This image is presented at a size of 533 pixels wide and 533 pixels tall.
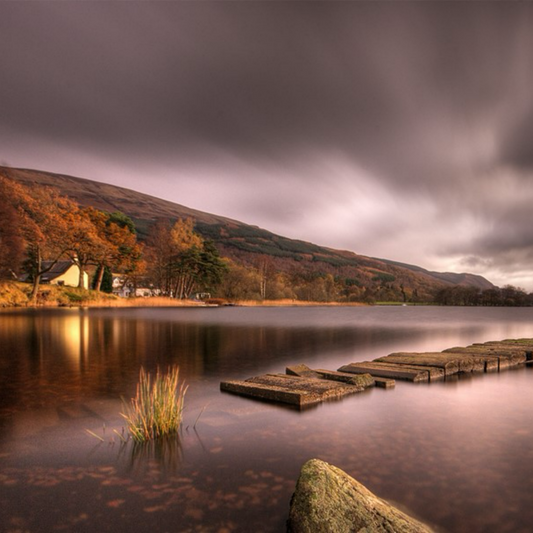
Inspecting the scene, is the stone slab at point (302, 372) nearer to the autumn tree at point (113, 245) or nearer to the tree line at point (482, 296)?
the autumn tree at point (113, 245)

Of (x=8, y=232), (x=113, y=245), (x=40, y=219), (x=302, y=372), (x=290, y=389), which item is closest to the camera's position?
(x=290, y=389)

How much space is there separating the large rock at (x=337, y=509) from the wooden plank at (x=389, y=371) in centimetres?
845

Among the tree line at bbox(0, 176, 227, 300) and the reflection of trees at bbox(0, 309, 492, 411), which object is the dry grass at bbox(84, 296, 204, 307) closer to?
the tree line at bbox(0, 176, 227, 300)

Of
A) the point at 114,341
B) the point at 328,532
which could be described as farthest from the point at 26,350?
the point at 328,532

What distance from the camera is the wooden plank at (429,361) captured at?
12818 mm

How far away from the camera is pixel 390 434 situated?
702 centimetres

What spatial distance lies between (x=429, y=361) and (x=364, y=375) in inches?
151

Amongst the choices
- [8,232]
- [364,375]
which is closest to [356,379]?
[364,375]

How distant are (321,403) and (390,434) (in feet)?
6.78

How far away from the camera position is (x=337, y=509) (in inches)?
145

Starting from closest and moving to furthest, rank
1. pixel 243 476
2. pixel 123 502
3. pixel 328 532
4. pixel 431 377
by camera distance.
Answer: pixel 328 532 < pixel 123 502 < pixel 243 476 < pixel 431 377

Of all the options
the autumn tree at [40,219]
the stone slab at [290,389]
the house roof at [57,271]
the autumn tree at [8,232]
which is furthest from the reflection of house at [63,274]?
the stone slab at [290,389]

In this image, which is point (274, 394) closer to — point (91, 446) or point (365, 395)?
point (365, 395)

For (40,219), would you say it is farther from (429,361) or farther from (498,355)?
(498,355)
